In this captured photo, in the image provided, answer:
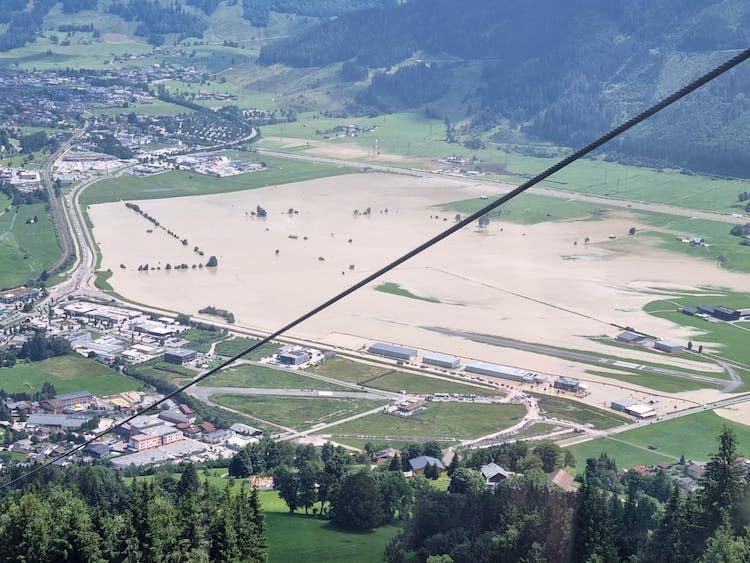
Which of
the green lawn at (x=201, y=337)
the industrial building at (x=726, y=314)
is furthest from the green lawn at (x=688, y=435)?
the green lawn at (x=201, y=337)

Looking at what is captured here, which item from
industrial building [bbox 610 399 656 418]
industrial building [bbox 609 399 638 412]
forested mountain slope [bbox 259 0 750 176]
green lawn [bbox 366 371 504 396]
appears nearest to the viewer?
industrial building [bbox 610 399 656 418]

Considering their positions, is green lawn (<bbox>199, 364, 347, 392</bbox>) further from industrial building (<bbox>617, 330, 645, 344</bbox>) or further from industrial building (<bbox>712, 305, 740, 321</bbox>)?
industrial building (<bbox>712, 305, 740, 321</bbox>)

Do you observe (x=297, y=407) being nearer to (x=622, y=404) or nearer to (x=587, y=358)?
(x=622, y=404)

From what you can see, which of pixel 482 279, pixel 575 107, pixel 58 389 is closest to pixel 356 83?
pixel 575 107

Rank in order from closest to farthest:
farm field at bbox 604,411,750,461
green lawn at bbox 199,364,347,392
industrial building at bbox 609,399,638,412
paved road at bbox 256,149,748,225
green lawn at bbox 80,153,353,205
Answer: farm field at bbox 604,411,750,461 < industrial building at bbox 609,399,638,412 < green lawn at bbox 199,364,347,392 < paved road at bbox 256,149,748,225 < green lawn at bbox 80,153,353,205

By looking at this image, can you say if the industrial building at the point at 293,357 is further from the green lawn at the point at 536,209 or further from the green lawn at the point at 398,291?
the green lawn at the point at 536,209

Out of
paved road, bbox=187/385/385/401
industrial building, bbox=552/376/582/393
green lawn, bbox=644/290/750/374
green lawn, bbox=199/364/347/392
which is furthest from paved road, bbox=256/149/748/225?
paved road, bbox=187/385/385/401
